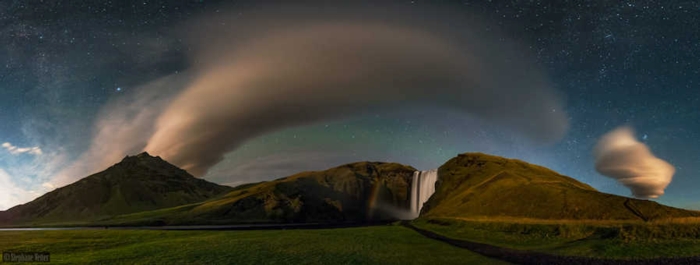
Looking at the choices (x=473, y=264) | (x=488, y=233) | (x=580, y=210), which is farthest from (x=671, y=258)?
(x=580, y=210)

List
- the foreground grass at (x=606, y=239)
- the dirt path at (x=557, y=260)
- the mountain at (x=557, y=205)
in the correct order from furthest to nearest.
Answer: the mountain at (x=557, y=205), the foreground grass at (x=606, y=239), the dirt path at (x=557, y=260)

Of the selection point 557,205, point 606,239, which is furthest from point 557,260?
point 557,205

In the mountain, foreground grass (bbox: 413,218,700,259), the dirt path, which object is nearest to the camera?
the dirt path

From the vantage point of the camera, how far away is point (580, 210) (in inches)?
3846

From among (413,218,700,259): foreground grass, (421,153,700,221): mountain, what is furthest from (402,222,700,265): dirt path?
(421,153,700,221): mountain

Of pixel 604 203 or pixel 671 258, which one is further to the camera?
pixel 604 203

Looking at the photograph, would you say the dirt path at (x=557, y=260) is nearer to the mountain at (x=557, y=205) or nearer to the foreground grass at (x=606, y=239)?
the foreground grass at (x=606, y=239)

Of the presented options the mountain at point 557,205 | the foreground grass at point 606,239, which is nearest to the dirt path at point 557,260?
the foreground grass at point 606,239

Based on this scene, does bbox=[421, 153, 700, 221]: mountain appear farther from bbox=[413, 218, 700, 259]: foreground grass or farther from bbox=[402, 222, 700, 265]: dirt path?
bbox=[402, 222, 700, 265]: dirt path

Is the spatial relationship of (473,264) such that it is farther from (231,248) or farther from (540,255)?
(231,248)

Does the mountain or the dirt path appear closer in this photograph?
the dirt path

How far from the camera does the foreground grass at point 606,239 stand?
40812 mm

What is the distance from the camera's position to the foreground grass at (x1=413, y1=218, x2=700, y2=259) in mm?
40812

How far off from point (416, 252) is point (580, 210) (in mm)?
75679
